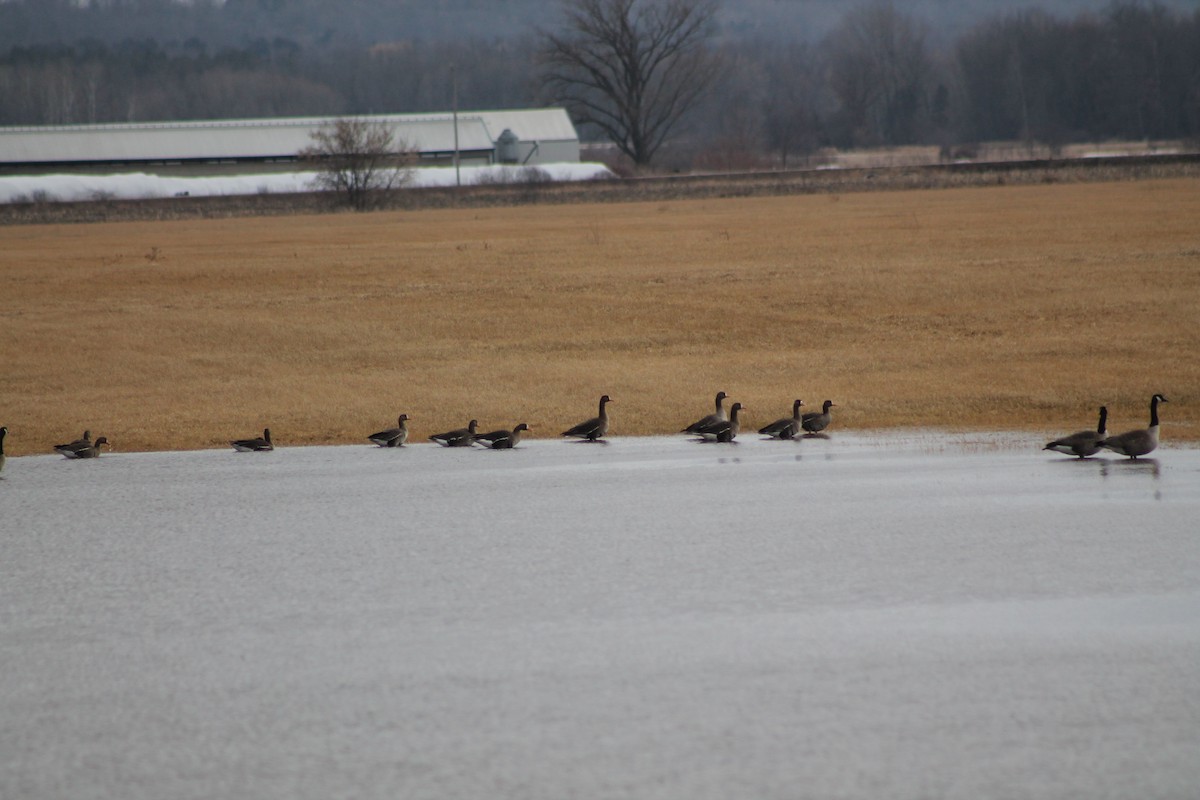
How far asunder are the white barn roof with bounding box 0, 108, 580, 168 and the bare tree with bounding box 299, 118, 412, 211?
45.3 ft

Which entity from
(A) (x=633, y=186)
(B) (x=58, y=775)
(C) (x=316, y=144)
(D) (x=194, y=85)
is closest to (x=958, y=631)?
(B) (x=58, y=775)

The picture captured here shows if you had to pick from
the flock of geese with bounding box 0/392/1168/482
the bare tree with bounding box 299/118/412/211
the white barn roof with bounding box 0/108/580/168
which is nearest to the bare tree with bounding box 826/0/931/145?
the white barn roof with bounding box 0/108/580/168

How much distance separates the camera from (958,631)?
25.7 ft

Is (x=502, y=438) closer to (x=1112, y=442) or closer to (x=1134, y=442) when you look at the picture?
(x=1112, y=442)

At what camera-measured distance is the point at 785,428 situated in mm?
14312

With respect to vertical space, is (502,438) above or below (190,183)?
below

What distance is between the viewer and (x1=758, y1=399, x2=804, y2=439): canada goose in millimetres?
14320

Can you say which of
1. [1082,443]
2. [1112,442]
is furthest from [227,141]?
[1112,442]

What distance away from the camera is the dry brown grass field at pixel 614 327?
1644cm

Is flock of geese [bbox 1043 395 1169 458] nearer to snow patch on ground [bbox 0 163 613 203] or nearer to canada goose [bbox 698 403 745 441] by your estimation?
canada goose [bbox 698 403 745 441]

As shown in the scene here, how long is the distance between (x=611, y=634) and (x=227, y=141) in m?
76.0

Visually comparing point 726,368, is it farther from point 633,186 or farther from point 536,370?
point 633,186

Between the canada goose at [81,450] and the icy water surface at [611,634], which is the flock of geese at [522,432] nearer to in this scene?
the canada goose at [81,450]

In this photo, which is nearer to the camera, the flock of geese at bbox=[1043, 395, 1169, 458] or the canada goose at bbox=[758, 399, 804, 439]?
the flock of geese at bbox=[1043, 395, 1169, 458]
